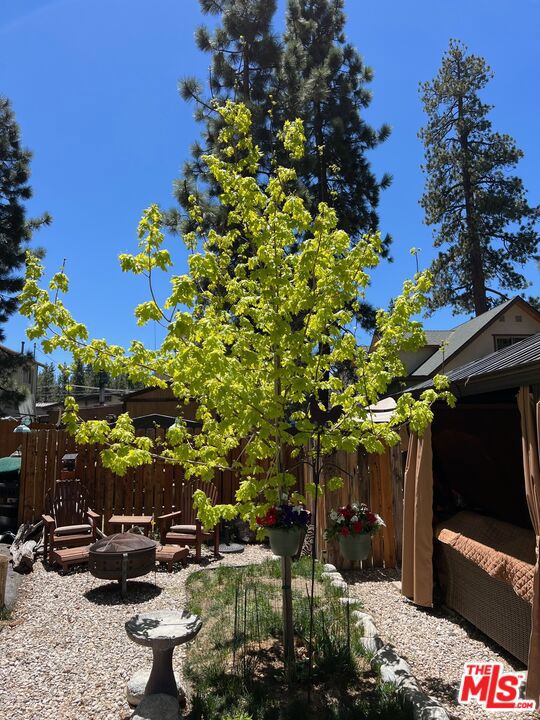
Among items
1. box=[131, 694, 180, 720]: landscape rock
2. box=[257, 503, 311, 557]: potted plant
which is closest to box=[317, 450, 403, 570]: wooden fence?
box=[257, 503, 311, 557]: potted plant

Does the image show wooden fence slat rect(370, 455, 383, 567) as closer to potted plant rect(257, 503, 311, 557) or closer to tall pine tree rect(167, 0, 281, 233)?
potted plant rect(257, 503, 311, 557)

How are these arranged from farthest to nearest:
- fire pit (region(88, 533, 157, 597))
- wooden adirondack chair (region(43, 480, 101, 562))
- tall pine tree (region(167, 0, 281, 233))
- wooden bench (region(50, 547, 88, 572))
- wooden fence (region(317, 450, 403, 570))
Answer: tall pine tree (region(167, 0, 281, 233)) → wooden adirondack chair (region(43, 480, 101, 562)) → wooden fence (region(317, 450, 403, 570)) → wooden bench (region(50, 547, 88, 572)) → fire pit (region(88, 533, 157, 597))

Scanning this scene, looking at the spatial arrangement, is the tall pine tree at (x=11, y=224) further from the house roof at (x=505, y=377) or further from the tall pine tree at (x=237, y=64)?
the house roof at (x=505, y=377)

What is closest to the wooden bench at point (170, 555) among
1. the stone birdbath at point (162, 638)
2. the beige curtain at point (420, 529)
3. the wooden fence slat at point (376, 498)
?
the wooden fence slat at point (376, 498)

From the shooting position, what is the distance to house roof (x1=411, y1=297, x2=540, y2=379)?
20.0m

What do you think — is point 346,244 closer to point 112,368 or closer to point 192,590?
point 112,368

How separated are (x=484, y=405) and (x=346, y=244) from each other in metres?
3.21

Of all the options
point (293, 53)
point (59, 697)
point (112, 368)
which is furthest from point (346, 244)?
point (293, 53)

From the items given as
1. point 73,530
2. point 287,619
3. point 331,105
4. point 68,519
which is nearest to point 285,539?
point 287,619

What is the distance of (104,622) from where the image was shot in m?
5.47

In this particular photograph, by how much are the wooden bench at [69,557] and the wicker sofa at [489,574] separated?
15.1 feet

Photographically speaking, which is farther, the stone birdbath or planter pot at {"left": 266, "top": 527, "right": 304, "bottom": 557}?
planter pot at {"left": 266, "top": 527, "right": 304, "bottom": 557}

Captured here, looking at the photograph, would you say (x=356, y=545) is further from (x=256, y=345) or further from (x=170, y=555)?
(x=170, y=555)

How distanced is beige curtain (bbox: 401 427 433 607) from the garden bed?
900 mm
